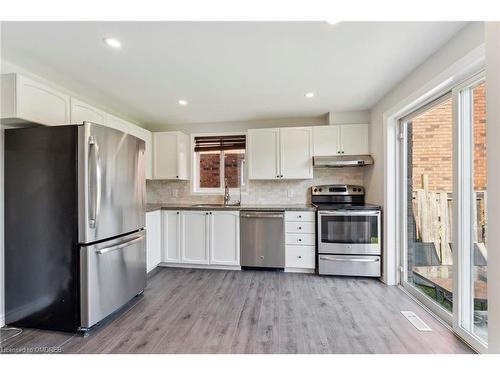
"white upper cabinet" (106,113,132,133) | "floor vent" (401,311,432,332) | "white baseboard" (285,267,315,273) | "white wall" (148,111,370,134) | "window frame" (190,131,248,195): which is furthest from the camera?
"window frame" (190,131,248,195)

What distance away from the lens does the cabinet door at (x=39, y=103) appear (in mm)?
1771

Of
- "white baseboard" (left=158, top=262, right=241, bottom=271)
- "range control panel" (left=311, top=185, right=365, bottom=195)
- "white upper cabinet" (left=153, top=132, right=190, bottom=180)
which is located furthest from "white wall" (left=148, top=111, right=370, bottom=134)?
"white baseboard" (left=158, top=262, right=241, bottom=271)

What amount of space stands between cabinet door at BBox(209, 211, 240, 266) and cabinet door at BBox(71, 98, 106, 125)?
5.99ft

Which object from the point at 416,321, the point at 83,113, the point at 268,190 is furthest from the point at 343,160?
the point at 83,113

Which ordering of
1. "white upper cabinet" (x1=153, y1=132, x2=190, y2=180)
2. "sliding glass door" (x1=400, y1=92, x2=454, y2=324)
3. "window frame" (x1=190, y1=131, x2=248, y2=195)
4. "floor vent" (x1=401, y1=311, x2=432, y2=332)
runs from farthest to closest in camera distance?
"window frame" (x1=190, y1=131, x2=248, y2=195)
"white upper cabinet" (x1=153, y1=132, x2=190, y2=180)
"sliding glass door" (x1=400, y1=92, x2=454, y2=324)
"floor vent" (x1=401, y1=311, x2=432, y2=332)

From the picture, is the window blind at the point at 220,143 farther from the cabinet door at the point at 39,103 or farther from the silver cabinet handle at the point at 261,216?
the cabinet door at the point at 39,103

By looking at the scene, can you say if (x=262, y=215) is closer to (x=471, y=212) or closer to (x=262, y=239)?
(x=262, y=239)

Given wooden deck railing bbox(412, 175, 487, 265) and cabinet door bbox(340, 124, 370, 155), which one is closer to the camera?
wooden deck railing bbox(412, 175, 487, 265)

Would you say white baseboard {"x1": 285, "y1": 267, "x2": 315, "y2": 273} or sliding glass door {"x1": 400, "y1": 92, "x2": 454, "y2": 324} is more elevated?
sliding glass door {"x1": 400, "y1": 92, "x2": 454, "y2": 324}

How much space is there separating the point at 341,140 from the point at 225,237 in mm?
2238

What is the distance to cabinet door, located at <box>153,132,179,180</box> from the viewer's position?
3645 mm

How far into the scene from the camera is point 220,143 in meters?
3.88

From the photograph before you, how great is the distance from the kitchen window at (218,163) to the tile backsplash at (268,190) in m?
0.16

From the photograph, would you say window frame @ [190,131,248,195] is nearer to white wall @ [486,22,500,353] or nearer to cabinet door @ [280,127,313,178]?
cabinet door @ [280,127,313,178]
